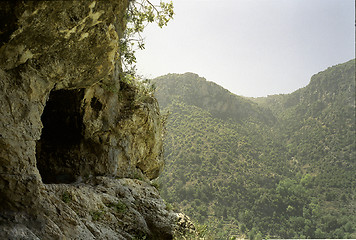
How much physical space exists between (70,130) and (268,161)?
56981 mm

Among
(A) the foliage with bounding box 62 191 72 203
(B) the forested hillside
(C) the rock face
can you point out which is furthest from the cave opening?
(B) the forested hillside

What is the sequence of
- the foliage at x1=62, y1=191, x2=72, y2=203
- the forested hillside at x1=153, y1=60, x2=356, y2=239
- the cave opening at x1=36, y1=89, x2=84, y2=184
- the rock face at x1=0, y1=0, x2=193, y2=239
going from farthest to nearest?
the forested hillside at x1=153, y1=60, x2=356, y2=239 → the cave opening at x1=36, y1=89, x2=84, y2=184 → the foliage at x1=62, y1=191, x2=72, y2=203 → the rock face at x1=0, y1=0, x2=193, y2=239

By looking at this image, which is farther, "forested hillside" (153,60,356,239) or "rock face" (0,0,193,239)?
"forested hillside" (153,60,356,239)

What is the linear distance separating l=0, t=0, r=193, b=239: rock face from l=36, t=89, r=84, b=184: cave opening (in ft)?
0.10

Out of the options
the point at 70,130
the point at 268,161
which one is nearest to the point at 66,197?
the point at 70,130

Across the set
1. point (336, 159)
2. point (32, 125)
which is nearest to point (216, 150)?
point (336, 159)

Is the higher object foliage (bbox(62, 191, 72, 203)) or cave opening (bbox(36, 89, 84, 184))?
cave opening (bbox(36, 89, 84, 184))

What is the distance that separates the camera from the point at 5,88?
3.95 metres

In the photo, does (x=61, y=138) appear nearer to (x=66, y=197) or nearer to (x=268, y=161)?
(x=66, y=197)

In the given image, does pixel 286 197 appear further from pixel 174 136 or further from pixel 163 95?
pixel 163 95

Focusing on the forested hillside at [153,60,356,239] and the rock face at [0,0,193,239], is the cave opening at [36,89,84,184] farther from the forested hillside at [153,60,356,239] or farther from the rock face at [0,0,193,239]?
the forested hillside at [153,60,356,239]

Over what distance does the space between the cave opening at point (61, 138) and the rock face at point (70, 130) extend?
0.10 ft

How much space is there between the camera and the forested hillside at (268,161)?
4459 centimetres

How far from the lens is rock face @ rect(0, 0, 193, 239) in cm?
367
